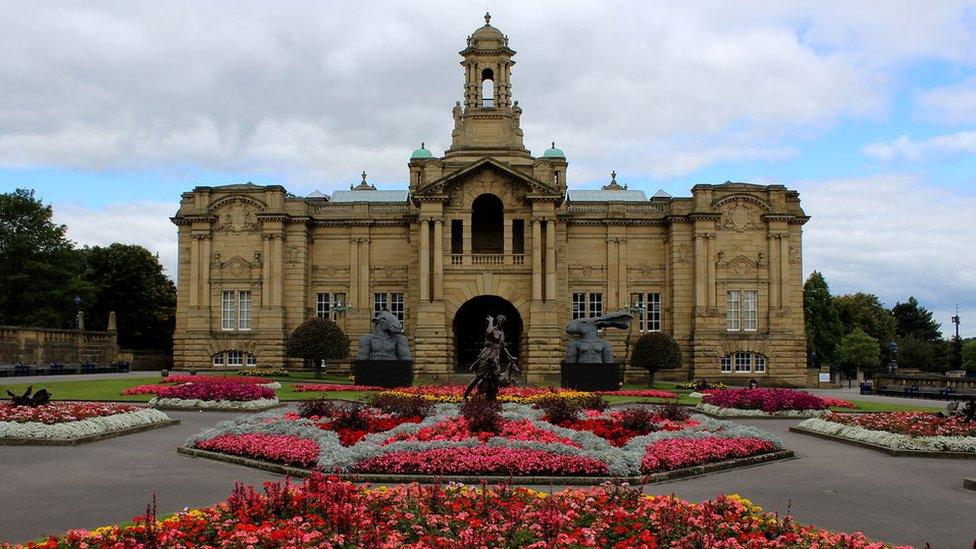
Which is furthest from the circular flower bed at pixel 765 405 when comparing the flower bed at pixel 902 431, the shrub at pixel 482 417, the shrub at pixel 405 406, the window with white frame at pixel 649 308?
the window with white frame at pixel 649 308

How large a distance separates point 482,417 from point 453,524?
8.77m

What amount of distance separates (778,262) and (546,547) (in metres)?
52.6

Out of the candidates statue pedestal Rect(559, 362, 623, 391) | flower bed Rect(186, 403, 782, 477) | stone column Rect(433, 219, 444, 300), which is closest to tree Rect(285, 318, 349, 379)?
stone column Rect(433, 219, 444, 300)

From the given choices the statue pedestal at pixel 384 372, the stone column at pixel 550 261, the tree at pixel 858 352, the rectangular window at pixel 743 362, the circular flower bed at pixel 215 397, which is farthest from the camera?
the tree at pixel 858 352

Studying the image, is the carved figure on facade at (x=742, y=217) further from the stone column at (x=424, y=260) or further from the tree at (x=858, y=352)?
the tree at (x=858, y=352)

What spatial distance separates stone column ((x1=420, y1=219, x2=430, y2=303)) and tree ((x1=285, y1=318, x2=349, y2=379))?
606 cm

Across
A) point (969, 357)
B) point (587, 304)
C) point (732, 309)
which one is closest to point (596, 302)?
point (587, 304)

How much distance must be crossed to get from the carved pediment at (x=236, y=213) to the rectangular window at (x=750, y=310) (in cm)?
3304

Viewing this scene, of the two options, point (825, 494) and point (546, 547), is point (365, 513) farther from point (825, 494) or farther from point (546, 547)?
point (825, 494)

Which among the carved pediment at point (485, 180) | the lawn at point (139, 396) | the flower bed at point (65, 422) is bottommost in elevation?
the lawn at point (139, 396)

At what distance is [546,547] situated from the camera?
33.3 feet

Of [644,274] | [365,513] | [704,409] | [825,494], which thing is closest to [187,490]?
[365,513]

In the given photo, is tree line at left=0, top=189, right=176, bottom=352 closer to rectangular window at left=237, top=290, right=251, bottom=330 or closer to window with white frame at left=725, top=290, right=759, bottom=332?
rectangular window at left=237, top=290, right=251, bottom=330

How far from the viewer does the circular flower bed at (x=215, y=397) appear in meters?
30.8
